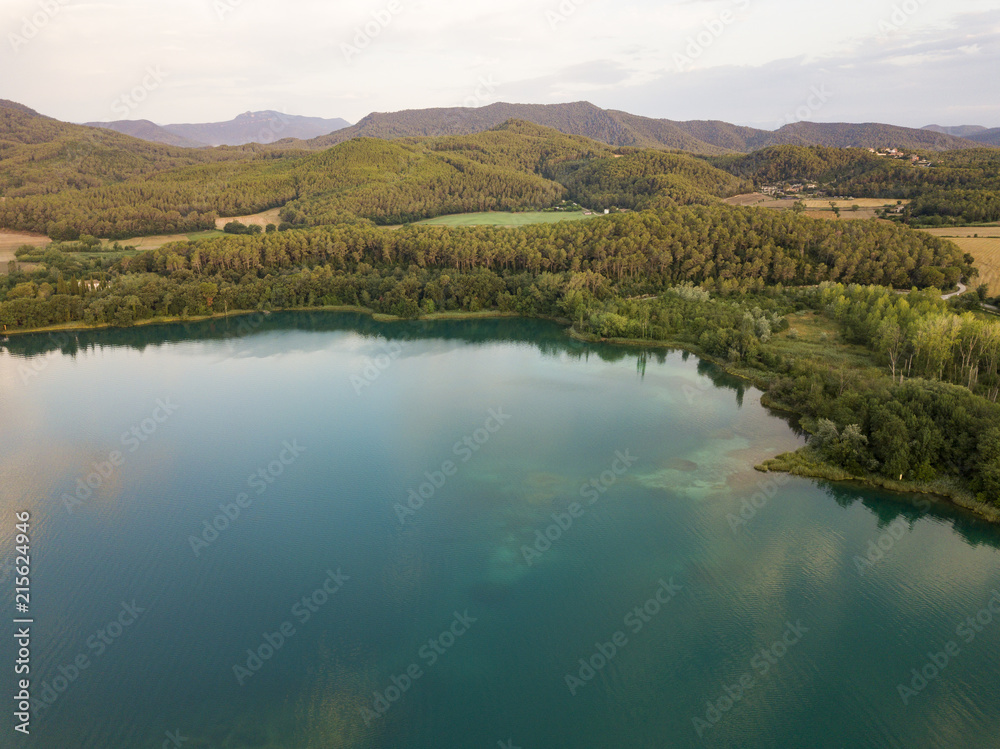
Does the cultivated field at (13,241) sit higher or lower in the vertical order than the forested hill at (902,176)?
lower

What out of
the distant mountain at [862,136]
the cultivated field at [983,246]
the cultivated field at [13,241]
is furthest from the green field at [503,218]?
the distant mountain at [862,136]

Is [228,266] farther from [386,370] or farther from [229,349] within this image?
[386,370]

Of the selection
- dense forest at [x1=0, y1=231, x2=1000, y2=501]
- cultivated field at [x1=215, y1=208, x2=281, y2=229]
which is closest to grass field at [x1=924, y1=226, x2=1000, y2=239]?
dense forest at [x1=0, y1=231, x2=1000, y2=501]

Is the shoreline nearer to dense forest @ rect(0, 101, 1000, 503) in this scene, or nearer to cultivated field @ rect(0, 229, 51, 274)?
dense forest @ rect(0, 101, 1000, 503)

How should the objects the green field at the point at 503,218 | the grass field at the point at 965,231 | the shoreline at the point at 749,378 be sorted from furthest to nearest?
the green field at the point at 503,218 < the grass field at the point at 965,231 < the shoreline at the point at 749,378

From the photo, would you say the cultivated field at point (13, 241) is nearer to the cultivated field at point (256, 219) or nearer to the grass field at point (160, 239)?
the grass field at point (160, 239)

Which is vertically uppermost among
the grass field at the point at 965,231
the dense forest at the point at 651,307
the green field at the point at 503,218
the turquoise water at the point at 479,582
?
the green field at the point at 503,218

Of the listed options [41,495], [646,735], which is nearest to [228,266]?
[41,495]
